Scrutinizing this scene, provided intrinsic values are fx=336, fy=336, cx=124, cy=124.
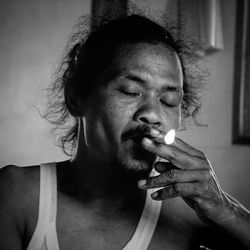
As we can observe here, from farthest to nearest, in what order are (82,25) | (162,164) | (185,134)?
(185,134)
(82,25)
(162,164)

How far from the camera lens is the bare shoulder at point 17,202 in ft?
2.39

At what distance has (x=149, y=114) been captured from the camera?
70 cm

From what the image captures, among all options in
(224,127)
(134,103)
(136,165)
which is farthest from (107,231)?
(224,127)

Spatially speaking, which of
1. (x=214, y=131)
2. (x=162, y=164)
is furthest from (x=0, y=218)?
(x=214, y=131)

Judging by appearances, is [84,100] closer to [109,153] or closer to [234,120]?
[109,153]

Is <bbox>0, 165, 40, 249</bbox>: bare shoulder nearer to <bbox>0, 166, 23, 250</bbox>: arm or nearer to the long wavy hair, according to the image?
<bbox>0, 166, 23, 250</bbox>: arm

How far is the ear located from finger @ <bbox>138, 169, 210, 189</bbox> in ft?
1.10

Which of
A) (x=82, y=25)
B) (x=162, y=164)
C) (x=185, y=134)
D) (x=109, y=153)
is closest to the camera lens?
(x=162, y=164)

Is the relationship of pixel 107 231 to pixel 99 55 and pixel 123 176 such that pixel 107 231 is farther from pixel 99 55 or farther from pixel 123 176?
pixel 99 55

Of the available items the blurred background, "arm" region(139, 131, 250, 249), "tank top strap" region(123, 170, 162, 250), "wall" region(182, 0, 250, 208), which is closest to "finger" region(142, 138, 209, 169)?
"arm" region(139, 131, 250, 249)

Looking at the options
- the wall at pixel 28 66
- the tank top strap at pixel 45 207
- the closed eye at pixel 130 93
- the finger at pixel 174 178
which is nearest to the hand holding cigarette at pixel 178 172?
the finger at pixel 174 178

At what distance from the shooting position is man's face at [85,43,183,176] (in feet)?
2.30

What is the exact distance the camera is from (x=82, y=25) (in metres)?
1.21

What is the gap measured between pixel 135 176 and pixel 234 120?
3.03 ft
